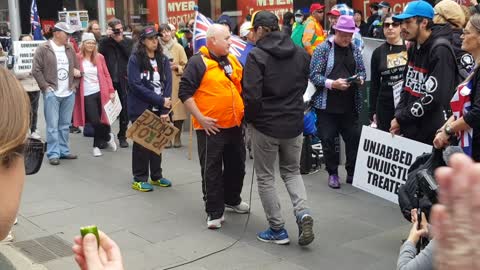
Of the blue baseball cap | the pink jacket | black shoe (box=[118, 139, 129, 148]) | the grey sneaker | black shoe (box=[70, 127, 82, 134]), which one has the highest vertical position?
the blue baseball cap

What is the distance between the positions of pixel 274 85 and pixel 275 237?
1.25 meters

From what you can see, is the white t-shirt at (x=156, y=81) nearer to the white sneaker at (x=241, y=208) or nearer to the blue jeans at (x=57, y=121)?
the white sneaker at (x=241, y=208)

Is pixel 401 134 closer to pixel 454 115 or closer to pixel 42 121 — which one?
pixel 454 115

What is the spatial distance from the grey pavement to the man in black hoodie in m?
0.30

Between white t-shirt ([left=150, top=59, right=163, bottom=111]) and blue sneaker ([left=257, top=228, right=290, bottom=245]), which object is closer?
blue sneaker ([left=257, top=228, right=290, bottom=245])

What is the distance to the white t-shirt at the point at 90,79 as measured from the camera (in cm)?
829

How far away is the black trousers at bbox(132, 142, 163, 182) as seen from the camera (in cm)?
659

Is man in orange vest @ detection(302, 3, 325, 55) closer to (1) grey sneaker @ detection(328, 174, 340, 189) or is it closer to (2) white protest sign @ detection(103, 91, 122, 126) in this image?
(2) white protest sign @ detection(103, 91, 122, 126)

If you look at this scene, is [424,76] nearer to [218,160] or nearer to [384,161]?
[384,161]

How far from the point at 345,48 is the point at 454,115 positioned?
97.1 inches

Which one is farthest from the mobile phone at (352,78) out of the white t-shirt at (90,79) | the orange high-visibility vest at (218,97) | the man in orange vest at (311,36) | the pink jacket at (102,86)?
the white t-shirt at (90,79)

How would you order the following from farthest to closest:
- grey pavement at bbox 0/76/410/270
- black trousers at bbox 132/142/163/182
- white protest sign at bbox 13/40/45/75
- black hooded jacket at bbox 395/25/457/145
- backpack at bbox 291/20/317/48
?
backpack at bbox 291/20/317/48
white protest sign at bbox 13/40/45/75
black trousers at bbox 132/142/163/182
grey pavement at bbox 0/76/410/270
black hooded jacket at bbox 395/25/457/145

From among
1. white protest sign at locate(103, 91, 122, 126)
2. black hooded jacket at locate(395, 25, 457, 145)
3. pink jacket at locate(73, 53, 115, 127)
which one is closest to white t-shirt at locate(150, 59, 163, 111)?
white protest sign at locate(103, 91, 122, 126)

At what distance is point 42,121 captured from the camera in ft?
37.3
